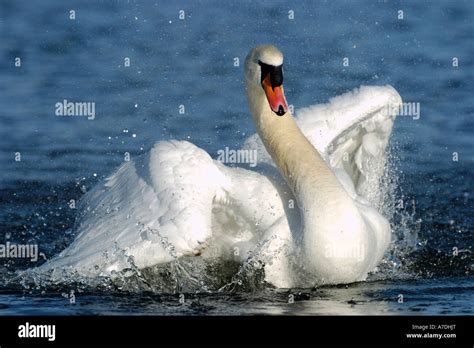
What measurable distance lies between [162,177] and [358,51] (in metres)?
11.3

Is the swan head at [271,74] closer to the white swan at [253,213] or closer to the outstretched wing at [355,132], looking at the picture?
the white swan at [253,213]

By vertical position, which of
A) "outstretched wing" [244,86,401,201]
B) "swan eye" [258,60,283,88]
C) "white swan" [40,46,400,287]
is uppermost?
"swan eye" [258,60,283,88]

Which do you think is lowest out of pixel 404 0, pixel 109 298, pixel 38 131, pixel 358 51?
pixel 109 298

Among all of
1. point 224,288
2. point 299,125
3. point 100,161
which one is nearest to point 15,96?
point 100,161

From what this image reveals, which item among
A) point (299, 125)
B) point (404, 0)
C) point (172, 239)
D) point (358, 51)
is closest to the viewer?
point (172, 239)

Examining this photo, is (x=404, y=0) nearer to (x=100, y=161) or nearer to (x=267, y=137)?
(x=100, y=161)

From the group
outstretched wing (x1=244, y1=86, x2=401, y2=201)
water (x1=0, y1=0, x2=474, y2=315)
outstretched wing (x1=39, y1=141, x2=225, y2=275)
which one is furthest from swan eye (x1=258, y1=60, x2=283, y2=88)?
water (x1=0, y1=0, x2=474, y2=315)

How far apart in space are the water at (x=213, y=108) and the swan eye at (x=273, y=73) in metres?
1.80

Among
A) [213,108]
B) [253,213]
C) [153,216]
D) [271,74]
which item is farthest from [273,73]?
[213,108]

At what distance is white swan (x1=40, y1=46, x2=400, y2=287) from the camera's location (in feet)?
35.5

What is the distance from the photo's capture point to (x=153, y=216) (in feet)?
36.0

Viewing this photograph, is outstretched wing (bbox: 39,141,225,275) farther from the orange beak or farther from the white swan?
the orange beak

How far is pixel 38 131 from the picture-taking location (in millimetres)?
18578

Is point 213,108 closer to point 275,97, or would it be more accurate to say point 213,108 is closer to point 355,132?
point 355,132
